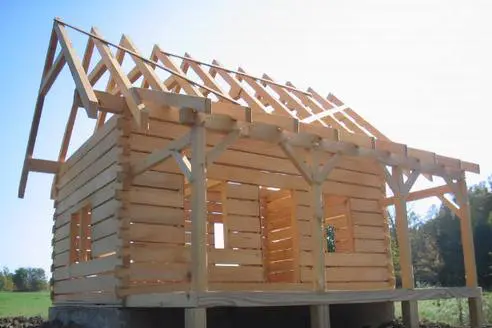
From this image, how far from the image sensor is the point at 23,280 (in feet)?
261

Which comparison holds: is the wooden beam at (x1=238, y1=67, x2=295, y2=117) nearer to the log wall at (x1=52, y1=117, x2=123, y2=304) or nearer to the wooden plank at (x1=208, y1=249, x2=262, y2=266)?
the wooden plank at (x1=208, y1=249, x2=262, y2=266)

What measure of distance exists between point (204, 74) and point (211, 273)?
12.5ft

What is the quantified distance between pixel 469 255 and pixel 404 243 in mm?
1961

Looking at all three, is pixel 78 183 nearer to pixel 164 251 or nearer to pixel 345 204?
pixel 164 251

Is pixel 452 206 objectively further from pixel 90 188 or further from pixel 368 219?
pixel 90 188

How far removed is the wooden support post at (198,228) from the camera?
6551 millimetres

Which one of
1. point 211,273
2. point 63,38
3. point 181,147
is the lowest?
point 211,273

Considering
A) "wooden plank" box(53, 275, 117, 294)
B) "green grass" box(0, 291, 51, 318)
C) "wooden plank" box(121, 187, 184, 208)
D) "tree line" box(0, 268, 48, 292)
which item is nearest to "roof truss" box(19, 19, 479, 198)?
"wooden plank" box(121, 187, 184, 208)

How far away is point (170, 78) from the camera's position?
11.4m

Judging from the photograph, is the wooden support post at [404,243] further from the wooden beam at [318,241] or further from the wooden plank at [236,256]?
the wooden plank at [236,256]

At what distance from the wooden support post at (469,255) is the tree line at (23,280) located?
68160 mm

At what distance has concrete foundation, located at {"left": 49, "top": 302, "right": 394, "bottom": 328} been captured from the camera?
8469mm

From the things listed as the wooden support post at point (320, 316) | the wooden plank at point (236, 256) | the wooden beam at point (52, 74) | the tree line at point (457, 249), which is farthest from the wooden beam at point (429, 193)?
the tree line at point (457, 249)

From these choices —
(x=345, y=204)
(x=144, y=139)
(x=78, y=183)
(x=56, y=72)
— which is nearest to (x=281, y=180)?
(x=345, y=204)
